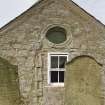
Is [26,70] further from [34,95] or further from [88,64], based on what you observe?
[88,64]

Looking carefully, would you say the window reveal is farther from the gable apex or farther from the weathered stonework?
the gable apex

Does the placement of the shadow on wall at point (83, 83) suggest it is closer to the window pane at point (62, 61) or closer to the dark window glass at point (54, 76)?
the window pane at point (62, 61)

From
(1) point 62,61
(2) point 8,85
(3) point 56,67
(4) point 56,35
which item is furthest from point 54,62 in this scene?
(2) point 8,85

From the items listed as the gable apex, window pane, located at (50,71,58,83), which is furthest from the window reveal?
the gable apex

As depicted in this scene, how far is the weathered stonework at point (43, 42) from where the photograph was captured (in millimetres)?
13977

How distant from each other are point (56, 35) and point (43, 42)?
27.9 inches

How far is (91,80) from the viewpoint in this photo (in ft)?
26.0

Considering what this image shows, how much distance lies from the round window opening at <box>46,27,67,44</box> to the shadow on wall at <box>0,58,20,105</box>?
722 centimetres

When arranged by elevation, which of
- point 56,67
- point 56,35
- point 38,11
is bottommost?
point 56,67

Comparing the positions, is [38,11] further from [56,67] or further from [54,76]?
[54,76]

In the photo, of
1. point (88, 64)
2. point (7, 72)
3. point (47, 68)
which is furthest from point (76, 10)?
point (7, 72)

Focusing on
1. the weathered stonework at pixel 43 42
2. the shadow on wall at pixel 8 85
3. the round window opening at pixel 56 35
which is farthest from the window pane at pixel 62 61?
the shadow on wall at pixel 8 85

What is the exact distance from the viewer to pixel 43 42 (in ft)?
46.9

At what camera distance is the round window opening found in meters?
14.5
